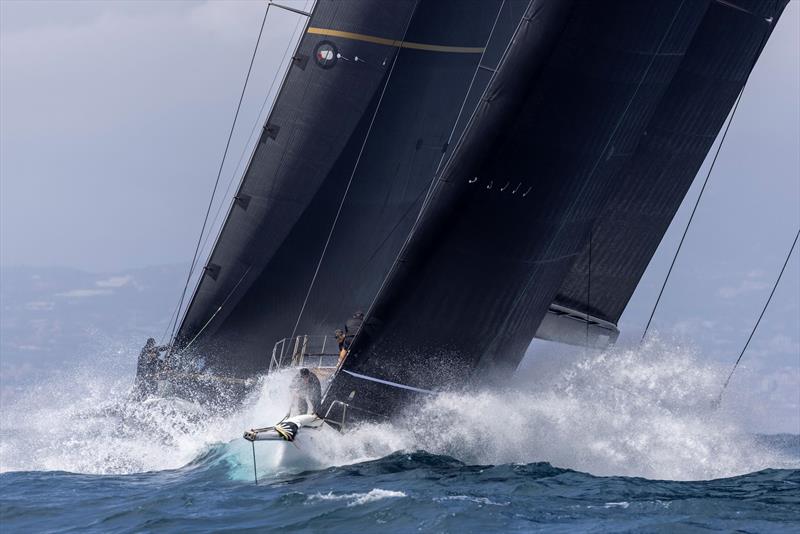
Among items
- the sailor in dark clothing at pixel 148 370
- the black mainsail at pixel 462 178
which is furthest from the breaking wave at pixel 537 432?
the sailor in dark clothing at pixel 148 370

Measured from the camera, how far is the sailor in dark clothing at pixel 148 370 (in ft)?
64.0

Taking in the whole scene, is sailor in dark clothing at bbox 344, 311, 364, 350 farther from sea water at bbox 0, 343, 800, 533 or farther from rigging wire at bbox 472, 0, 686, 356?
rigging wire at bbox 472, 0, 686, 356

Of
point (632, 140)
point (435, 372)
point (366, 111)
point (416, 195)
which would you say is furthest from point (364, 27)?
point (435, 372)

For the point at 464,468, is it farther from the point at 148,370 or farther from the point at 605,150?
the point at 148,370

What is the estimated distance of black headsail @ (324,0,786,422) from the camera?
42.9 ft

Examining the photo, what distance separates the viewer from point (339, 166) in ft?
60.6

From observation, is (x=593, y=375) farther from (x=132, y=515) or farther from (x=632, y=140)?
(x=132, y=515)

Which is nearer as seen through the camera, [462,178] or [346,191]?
[462,178]

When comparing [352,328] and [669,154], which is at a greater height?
[669,154]

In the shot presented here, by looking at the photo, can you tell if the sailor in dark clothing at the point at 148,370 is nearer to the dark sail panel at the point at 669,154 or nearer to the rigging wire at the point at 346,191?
the rigging wire at the point at 346,191

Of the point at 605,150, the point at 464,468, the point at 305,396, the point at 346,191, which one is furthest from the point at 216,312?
the point at 605,150

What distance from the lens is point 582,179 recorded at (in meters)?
14.0

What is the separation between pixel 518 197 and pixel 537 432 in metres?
2.87

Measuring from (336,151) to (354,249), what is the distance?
5.25 feet
